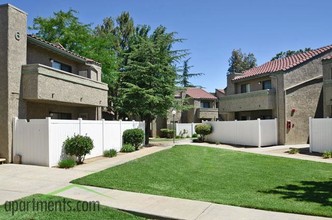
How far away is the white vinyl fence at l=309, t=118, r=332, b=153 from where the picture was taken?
19828mm

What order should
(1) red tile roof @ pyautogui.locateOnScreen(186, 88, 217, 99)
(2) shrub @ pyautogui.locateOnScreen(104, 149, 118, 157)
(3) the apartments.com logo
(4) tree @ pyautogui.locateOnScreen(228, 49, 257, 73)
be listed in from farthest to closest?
(4) tree @ pyautogui.locateOnScreen(228, 49, 257, 73), (1) red tile roof @ pyautogui.locateOnScreen(186, 88, 217, 99), (2) shrub @ pyautogui.locateOnScreen(104, 149, 118, 157), (3) the apartments.com logo

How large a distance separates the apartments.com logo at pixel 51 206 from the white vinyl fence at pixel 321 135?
660 inches

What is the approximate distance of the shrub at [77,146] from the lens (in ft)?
48.6

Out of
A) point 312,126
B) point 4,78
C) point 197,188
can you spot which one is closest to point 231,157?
point 312,126

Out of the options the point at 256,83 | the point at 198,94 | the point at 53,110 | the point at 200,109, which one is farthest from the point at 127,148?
the point at 198,94

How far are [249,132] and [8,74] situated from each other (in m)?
17.6

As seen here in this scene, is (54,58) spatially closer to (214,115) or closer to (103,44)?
(103,44)

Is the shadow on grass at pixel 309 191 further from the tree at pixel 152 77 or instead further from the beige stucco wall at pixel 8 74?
the tree at pixel 152 77

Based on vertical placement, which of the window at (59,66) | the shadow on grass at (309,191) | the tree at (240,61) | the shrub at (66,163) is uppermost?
the tree at (240,61)

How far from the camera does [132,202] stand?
797 centimetres


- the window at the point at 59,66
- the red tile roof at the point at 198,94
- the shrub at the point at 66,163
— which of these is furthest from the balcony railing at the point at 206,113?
the shrub at the point at 66,163

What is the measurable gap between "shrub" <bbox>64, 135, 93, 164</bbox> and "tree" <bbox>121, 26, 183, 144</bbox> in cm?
1118

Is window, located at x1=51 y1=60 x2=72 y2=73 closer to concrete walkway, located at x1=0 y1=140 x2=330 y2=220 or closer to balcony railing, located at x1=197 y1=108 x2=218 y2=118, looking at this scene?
concrete walkway, located at x1=0 y1=140 x2=330 y2=220

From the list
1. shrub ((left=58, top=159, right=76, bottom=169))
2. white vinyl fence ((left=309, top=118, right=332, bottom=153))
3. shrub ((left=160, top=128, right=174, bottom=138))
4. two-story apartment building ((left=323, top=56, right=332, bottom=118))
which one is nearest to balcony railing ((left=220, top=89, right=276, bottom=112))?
two-story apartment building ((left=323, top=56, right=332, bottom=118))
